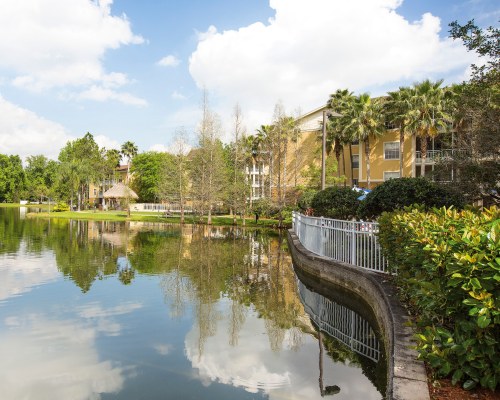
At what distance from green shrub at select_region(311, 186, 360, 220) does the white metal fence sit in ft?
8.71

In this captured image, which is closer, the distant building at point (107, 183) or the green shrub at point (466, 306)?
the green shrub at point (466, 306)

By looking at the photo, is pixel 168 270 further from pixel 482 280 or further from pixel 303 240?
pixel 482 280

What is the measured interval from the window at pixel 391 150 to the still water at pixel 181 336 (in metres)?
28.6

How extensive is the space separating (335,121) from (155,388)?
34.5 metres

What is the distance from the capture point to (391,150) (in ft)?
123

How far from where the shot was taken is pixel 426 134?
3173cm

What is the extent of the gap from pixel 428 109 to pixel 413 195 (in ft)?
79.6

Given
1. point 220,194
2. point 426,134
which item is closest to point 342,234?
point 426,134

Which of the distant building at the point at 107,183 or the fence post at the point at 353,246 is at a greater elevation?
the distant building at the point at 107,183

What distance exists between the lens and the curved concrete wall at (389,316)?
3459mm

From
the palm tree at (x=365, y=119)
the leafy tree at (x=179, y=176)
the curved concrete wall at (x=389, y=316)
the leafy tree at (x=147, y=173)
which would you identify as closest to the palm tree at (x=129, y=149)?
the leafy tree at (x=147, y=173)

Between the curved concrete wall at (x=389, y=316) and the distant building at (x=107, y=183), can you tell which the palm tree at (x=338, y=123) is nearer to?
the curved concrete wall at (x=389, y=316)

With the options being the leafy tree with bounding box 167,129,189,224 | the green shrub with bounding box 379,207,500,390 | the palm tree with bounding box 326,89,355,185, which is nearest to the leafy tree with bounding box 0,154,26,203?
the leafy tree with bounding box 167,129,189,224

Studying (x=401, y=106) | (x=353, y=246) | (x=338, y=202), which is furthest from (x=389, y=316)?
(x=401, y=106)
